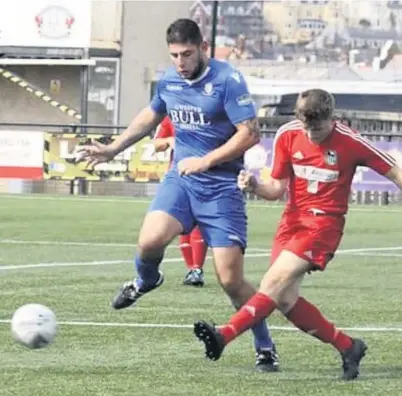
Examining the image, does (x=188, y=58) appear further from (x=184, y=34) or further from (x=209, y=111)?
(x=209, y=111)

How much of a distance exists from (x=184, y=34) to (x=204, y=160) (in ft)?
2.52

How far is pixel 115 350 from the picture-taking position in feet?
32.4

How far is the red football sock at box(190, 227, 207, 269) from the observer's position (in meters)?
14.6

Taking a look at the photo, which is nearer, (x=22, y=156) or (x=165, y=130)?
(x=165, y=130)

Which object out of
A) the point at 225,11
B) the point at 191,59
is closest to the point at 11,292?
the point at 191,59

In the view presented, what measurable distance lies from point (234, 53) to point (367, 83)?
547cm

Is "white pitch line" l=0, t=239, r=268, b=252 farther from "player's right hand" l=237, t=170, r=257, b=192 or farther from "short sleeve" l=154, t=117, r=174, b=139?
"player's right hand" l=237, t=170, r=257, b=192

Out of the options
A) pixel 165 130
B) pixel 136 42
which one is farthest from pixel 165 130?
pixel 136 42

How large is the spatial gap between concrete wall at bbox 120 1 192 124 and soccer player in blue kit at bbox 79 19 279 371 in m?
43.4

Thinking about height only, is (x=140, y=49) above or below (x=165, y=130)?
below

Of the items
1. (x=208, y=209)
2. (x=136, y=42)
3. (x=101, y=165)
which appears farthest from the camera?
(x=136, y=42)

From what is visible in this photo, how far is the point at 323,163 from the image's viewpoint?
9.08 meters

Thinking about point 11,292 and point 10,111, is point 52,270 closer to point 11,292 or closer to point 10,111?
point 11,292

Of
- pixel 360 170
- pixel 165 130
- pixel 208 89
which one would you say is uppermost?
pixel 208 89
